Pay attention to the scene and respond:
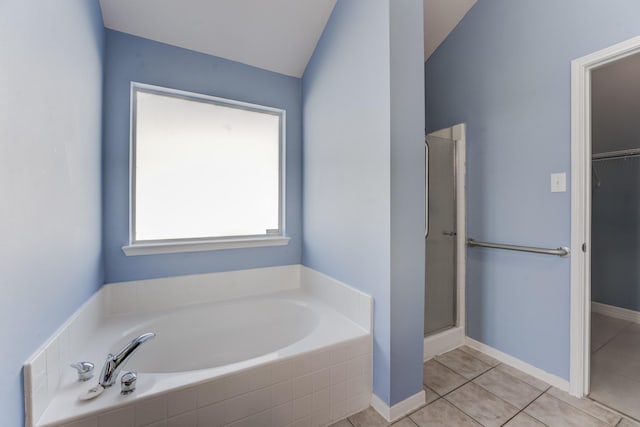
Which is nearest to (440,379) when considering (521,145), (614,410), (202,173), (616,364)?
(614,410)

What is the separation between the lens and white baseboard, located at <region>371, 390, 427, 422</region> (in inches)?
54.9

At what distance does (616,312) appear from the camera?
8.46 feet

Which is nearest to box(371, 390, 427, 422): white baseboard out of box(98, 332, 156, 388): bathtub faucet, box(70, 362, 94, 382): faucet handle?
box(98, 332, 156, 388): bathtub faucet

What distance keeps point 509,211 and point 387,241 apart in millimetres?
1102

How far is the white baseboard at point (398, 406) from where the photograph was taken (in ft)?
4.57

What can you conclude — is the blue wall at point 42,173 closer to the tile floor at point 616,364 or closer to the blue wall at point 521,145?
the blue wall at point 521,145

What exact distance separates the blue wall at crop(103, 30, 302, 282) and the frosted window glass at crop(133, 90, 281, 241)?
0.31ft

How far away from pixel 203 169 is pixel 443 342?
2.21 m

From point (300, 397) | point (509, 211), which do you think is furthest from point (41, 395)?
point (509, 211)

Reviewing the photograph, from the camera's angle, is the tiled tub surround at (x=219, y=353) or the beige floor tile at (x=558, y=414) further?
the beige floor tile at (x=558, y=414)

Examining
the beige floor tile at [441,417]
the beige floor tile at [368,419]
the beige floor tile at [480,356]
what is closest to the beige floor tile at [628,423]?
the beige floor tile at [480,356]

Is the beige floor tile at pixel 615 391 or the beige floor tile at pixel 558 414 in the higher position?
the beige floor tile at pixel 615 391

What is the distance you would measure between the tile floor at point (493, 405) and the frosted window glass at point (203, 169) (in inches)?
59.5

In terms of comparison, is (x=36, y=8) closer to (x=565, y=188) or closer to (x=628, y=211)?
(x=565, y=188)
